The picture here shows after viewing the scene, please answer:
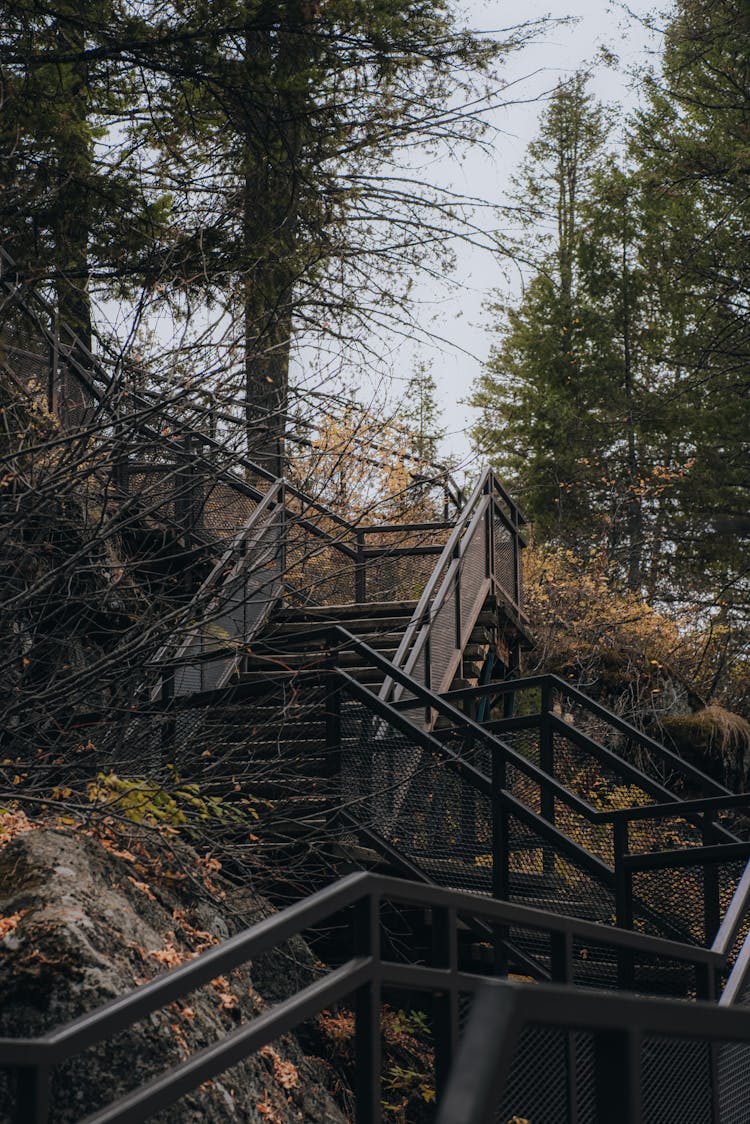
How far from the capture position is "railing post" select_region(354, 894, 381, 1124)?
3744 mm

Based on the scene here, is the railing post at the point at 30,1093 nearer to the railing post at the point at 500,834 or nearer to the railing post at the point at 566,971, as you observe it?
the railing post at the point at 566,971

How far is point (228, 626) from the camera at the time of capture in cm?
1236

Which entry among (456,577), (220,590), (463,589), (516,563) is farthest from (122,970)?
(516,563)

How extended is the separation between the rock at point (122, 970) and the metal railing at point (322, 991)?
1.40 metres

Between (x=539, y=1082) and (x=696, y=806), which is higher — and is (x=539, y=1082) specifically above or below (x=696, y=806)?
below

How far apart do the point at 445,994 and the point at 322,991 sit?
2.56 ft

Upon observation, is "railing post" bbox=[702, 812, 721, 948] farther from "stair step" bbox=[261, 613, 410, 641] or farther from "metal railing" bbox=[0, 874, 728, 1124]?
"stair step" bbox=[261, 613, 410, 641]

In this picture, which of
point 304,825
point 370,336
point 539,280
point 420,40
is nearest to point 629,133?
point 539,280

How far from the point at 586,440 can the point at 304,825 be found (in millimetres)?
20580

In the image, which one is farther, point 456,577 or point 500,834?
point 456,577

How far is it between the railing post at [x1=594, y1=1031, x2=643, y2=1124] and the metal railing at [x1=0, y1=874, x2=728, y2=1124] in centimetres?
27

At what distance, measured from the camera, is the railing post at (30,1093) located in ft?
8.80

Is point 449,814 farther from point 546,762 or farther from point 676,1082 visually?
point 676,1082

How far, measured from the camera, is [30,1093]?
2688 mm
